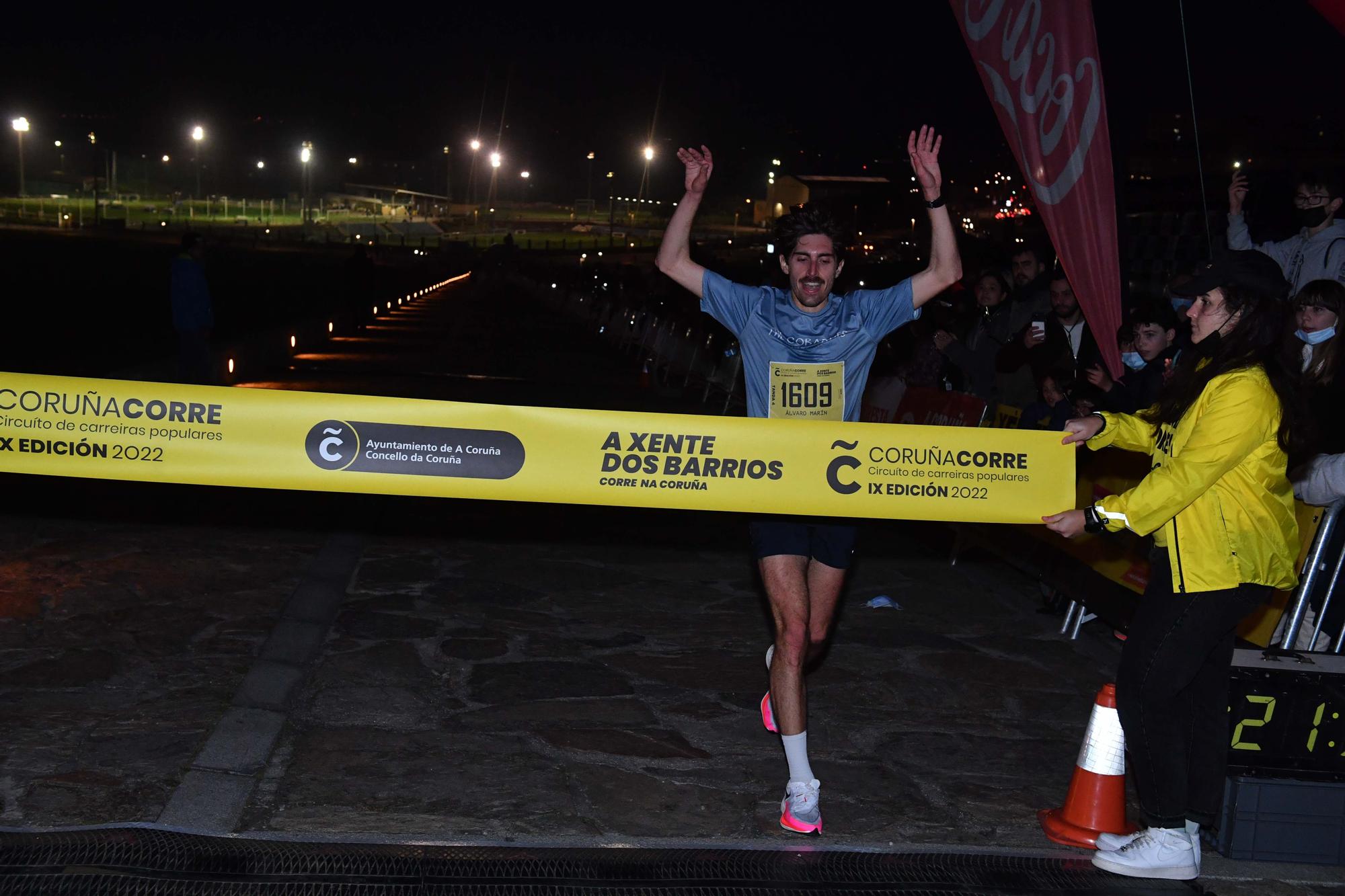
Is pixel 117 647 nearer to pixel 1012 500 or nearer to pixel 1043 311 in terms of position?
pixel 1012 500

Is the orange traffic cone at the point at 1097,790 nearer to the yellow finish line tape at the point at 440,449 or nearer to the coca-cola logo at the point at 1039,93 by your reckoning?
the yellow finish line tape at the point at 440,449

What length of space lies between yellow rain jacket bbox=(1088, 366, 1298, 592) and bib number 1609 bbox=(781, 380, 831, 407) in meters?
1.15

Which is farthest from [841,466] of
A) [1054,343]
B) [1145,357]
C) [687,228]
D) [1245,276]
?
[1054,343]

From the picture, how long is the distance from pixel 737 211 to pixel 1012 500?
15955 centimetres

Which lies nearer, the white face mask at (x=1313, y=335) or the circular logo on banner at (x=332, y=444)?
the circular logo on banner at (x=332, y=444)

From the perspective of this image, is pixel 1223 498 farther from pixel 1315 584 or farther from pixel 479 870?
pixel 479 870

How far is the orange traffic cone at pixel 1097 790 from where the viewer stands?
5184 millimetres

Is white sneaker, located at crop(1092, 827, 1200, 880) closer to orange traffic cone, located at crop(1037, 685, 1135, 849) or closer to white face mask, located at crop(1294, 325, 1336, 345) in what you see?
orange traffic cone, located at crop(1037, 685, 1135, 849)

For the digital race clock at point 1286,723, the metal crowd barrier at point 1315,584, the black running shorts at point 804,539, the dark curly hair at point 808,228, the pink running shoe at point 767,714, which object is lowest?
the pink running shoe at point 767,714

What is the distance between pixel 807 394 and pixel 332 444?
1897 mm

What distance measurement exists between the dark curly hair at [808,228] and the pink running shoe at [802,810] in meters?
2.00

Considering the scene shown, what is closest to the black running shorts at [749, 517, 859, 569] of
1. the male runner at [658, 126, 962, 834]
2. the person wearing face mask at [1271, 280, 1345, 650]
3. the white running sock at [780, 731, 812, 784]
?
the male runner at [658, 126, 962, 834]

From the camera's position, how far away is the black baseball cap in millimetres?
4555

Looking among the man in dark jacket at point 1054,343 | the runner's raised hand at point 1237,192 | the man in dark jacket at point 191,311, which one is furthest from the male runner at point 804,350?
the man in dark jacket at point 191,311
